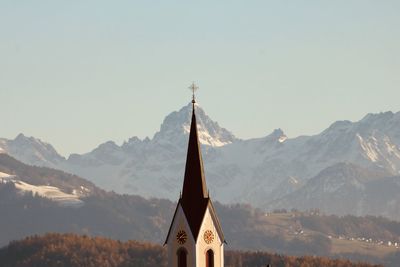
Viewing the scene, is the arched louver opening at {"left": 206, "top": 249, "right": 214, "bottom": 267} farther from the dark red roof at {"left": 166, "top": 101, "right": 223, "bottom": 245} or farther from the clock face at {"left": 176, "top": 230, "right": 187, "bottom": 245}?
the clock face at {"left": 176, "top": 230, "right": 187, "bottom": 245}

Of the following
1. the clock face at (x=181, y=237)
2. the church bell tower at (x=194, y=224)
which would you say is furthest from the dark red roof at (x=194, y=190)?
the clock face at (x=181, y=237)

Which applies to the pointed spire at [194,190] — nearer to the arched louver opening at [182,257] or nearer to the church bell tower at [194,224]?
the church bell tower at [194,224]

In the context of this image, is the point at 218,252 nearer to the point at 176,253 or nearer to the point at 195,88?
the point at 176,253

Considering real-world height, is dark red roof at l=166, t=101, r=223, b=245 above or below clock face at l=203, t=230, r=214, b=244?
above

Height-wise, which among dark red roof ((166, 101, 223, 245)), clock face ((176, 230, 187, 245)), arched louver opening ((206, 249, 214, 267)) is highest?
dark red roof ((166, 101, 223, 245))

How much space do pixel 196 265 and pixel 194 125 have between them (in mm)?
12089

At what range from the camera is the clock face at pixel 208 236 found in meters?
115

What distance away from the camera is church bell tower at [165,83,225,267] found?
114250mm

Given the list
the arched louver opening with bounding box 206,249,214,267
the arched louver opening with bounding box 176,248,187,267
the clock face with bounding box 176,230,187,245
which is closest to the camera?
the arched louver opening with bounding box 176,248,187,267

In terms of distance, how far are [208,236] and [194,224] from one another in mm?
1590

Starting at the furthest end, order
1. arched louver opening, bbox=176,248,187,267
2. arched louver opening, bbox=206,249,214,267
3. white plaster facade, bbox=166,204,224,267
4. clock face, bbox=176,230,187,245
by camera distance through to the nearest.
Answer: arched louver opening, bbox=206,249,214,267 → clock face, bbox=176,230,187,245 → arched louver opening, bbox=176,248,187,267 → white plaster facade, bbox=166,204,224,267

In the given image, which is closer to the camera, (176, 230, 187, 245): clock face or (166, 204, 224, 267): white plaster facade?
(166, 204, 224, 267): white plaster facade

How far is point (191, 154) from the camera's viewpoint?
4528 inches

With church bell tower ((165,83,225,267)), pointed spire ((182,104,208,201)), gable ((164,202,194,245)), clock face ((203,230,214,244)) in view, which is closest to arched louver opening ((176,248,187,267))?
church bell tower ((165,83,225,267))
